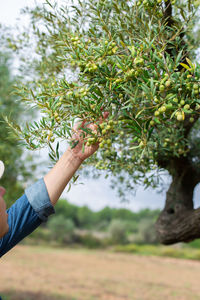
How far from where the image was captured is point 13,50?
5.32 meters

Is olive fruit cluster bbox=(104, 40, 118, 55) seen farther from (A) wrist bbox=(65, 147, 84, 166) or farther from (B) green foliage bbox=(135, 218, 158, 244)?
(B) green foliage bbox=(135, 218, 158, 244)

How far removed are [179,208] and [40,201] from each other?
351 centimetres

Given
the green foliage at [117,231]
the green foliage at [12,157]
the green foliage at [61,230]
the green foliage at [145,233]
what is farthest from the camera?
the green foliage at [117,231]

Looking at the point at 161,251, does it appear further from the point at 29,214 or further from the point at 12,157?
the point at 29,214

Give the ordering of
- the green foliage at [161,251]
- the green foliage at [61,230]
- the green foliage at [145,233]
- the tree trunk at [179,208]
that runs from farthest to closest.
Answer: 1. the green foliage at [61,230]
2. the green foliage at [145,233]
3. the green foliage at [161,251]
4. the tree trunk at [179,208]

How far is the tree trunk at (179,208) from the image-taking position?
15.9ft

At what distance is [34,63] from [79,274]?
21.4 metres

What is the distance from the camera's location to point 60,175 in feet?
7.60

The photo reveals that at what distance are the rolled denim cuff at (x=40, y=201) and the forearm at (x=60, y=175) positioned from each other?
4 centimetres

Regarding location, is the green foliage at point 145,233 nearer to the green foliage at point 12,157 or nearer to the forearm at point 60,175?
the green foliage at point 12,157

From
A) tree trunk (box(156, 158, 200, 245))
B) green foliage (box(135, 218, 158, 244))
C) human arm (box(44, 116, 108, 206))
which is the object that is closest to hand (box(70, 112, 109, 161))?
human arm (box(44, 116, 108, 206))

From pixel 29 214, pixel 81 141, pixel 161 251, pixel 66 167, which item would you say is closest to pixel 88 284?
pixel 29 214

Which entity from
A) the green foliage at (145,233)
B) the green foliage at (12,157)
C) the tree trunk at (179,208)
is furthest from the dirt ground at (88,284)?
the green foliage at (145,233)

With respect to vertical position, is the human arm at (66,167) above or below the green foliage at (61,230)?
above
